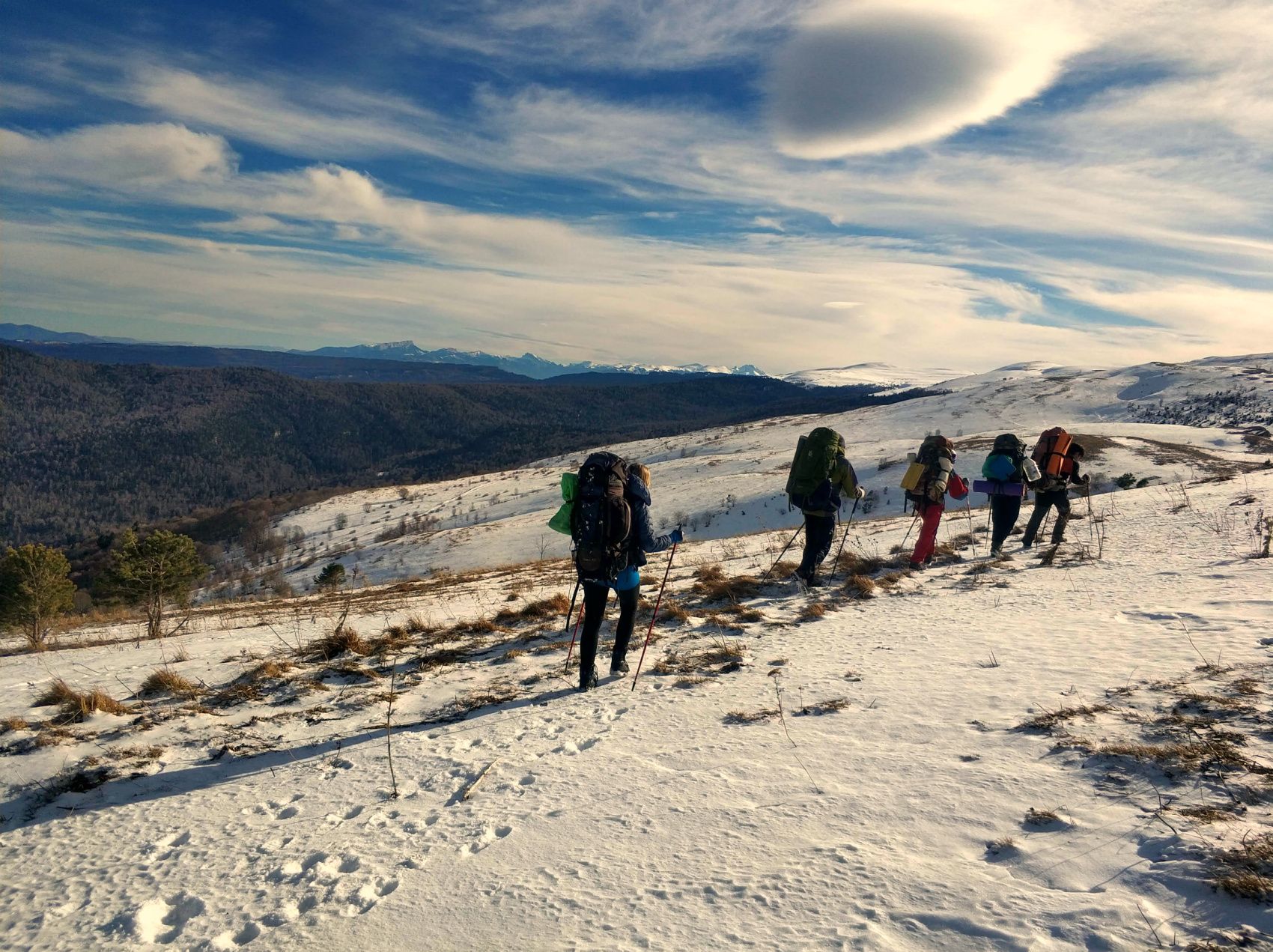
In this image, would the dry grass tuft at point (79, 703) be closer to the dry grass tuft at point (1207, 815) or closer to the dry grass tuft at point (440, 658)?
the dry grass tuft at point (440, 658)

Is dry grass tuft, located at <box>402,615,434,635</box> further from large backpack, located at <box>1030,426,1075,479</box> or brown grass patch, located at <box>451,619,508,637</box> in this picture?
large backpack, located at <box>1030,426,1075,479</box>

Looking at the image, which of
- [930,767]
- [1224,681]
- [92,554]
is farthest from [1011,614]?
[92,554]

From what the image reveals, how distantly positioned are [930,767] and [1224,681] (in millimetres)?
2894

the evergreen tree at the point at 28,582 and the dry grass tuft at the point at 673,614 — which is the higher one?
the dry grass tuft at the point at 673,614

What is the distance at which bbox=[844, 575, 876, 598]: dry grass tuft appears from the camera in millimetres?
9281


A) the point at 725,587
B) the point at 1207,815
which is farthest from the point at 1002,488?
Answer: the point at 1207,815

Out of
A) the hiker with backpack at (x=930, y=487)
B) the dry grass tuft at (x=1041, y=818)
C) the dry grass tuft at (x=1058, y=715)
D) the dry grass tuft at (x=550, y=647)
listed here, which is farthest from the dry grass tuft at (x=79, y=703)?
the hiker with backpack at (x=930, y=487)

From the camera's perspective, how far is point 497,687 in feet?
21.7

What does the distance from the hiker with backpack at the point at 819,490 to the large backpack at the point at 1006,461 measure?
325 centimetres

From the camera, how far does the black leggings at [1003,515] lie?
36.5 ft

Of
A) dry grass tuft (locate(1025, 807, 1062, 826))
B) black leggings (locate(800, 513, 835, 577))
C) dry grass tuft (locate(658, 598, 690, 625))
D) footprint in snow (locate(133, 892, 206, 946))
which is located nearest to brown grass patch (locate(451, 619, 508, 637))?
dry grass tuft (locate(658, 598, 690, 625))

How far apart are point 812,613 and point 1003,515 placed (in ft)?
17.1

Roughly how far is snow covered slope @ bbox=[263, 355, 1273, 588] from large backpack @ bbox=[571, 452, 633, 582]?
907 centimetres

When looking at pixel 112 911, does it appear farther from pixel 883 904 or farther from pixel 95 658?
pixel 95 658
